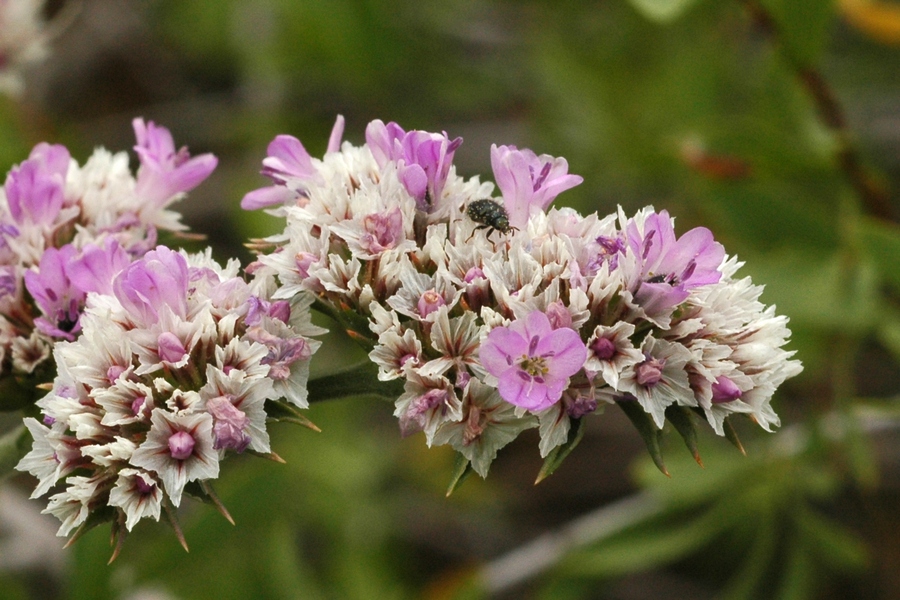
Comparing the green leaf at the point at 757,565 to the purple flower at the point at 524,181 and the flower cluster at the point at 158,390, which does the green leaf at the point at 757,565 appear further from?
the flower cluster at the point at 158,390

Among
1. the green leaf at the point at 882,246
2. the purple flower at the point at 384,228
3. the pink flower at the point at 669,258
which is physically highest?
the purple flower at the point at 384,228

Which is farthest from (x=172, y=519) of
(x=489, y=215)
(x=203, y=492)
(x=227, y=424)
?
(x=489, y=215)

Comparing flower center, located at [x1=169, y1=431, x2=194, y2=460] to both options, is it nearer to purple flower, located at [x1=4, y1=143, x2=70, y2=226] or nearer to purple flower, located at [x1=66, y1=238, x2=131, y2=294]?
purple flower, located at [x1=66, y1=238, x2=131, y2=294]

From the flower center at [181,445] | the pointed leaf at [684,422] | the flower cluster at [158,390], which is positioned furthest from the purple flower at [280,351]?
the pointed leaf at [684,422]

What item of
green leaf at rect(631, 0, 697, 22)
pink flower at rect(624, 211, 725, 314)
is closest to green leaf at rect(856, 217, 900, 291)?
green leaf at rect(631, 0, 697, 22)

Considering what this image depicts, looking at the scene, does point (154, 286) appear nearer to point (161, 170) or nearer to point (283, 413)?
point (283, 413)
